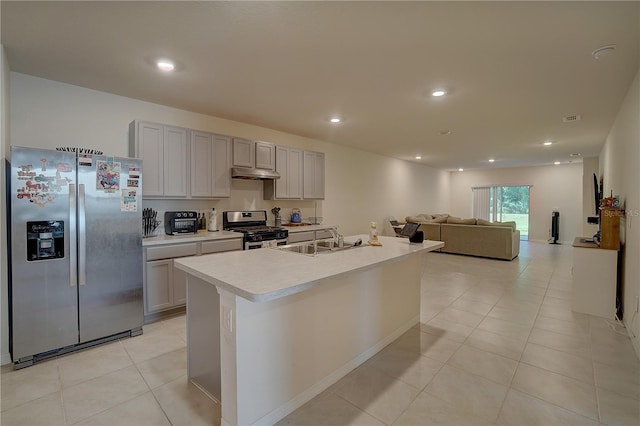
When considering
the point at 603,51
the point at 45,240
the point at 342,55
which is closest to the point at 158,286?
the point at 45,240

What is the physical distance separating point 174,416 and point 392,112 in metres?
3.88

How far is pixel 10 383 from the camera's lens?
2.12 m

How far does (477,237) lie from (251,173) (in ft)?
17.3

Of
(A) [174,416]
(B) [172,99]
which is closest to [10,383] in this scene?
(A) [174,416]

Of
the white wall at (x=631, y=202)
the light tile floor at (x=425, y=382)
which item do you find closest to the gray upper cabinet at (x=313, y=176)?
the light tile floor at (x=425, y=382)

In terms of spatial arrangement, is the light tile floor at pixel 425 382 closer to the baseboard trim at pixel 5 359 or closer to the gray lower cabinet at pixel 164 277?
the baseboard trim at pixel 5 359

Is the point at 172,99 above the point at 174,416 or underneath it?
above

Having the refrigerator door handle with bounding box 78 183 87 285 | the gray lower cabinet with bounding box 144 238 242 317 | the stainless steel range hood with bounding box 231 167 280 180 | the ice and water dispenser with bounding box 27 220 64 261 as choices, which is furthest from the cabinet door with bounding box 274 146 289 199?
the ice and water dispenser with bounding box 27 220 64 261

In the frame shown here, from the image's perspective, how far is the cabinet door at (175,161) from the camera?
3.50 meters

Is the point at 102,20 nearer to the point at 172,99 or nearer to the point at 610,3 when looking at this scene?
the point at 172,99

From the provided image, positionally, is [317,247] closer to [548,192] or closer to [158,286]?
[158,286]

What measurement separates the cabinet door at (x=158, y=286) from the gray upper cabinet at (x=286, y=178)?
1.93 meters

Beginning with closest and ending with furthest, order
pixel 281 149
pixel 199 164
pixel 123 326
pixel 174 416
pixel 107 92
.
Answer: pixel 174 416, pixel 123 326, pixel 107 92, pixel 199 164, pixel 281 149

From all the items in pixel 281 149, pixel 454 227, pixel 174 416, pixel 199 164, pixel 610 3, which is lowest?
Answer: pixel 174 416
